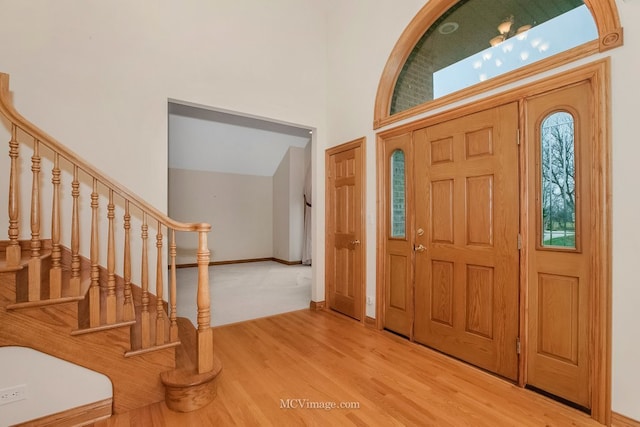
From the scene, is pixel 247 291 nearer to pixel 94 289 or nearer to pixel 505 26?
pixel 94 289

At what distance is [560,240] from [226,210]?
6689mm

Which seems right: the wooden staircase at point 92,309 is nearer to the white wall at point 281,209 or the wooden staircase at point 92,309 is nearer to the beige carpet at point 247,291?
the beige carpet at point 247,291

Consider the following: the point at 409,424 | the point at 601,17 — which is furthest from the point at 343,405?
the point at 601,17

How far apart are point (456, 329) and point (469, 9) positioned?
2786mm

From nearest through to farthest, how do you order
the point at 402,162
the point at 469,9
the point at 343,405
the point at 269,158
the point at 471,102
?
1. the point at 343,405
2. the point at 471,102
3. the point at 469,9
4. the point at 402,162
5. the point at 269,158

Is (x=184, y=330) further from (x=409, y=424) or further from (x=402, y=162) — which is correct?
(x=402, y=162)

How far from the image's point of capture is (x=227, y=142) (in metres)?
6.50

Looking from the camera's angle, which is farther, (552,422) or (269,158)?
(269,158)

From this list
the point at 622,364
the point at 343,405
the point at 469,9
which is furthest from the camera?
the point at 469,9

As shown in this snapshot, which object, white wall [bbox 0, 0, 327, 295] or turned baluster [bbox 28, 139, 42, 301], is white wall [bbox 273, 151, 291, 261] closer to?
white wall [bbox 0, 0, 327, 295]

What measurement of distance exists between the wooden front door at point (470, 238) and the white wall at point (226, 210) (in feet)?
18.2

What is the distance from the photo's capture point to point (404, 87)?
3139 mm

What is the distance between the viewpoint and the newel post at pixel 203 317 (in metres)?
2.01

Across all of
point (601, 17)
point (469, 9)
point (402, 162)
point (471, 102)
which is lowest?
point (402, 162)
